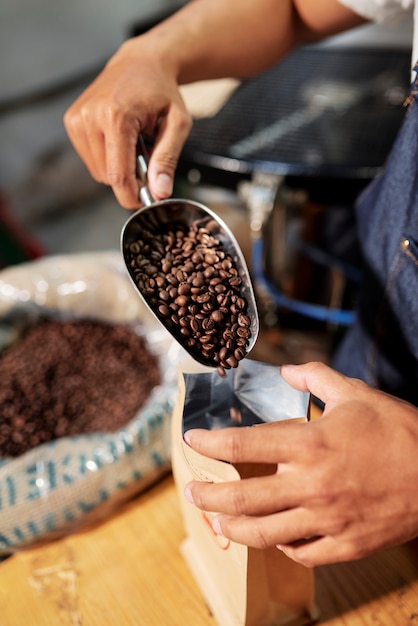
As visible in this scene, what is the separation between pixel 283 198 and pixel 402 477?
1119 millimetres

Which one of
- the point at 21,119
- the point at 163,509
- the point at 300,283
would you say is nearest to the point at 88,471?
the point at 163,509

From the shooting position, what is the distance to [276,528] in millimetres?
563

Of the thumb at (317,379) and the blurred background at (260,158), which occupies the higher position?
the thumb at (317,379)

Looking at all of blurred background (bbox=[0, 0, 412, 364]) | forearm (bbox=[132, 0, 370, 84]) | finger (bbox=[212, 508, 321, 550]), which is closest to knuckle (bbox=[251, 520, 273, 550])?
finger (bbox=[212, 508, 321, 550])

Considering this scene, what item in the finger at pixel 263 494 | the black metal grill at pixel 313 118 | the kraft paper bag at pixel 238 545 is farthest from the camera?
the black metal grill at pixel 313 118

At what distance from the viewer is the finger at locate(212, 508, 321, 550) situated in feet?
1.85

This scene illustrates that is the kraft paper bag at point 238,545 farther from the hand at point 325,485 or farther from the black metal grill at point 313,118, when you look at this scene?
the black metal grill at point 313,118

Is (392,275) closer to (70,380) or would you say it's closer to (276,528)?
(276,528)

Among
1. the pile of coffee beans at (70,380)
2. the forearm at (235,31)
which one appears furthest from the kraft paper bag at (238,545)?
the forearm at (235,31)

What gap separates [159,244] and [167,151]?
15 cm

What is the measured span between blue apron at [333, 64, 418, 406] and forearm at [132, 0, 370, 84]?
0.40m

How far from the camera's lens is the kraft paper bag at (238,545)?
2.31 feet

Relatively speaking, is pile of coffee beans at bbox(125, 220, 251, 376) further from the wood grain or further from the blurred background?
the blurred background

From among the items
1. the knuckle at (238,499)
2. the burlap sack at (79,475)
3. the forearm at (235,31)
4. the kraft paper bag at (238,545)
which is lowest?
the burlap sack at (79,475)
